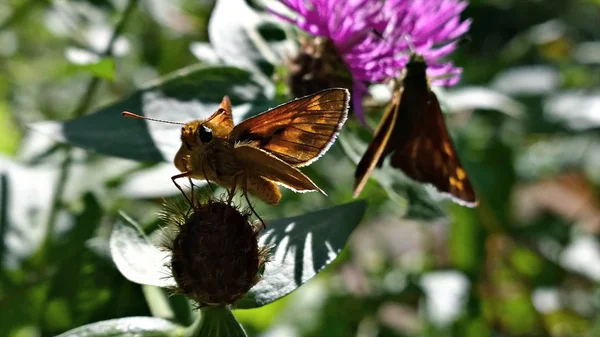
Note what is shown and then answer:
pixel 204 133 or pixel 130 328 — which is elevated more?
pixel 204 133

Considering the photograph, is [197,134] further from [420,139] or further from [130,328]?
[420,139]

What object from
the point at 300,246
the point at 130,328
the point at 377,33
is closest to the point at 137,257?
the point at 130,328

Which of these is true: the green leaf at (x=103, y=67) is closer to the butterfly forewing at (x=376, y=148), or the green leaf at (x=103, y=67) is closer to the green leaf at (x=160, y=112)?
the green leaf at (x=160, y=112)

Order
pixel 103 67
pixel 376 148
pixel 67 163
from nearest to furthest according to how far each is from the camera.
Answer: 1. pixel 376 148
2. pixel 103 67
3. pixel 67 163

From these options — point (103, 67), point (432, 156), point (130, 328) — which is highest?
point (103, 67)

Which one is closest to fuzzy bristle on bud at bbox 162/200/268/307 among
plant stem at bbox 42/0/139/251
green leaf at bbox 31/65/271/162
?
green leaf at bbox 31/65/271/162

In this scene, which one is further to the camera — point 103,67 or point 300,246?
point 103,67

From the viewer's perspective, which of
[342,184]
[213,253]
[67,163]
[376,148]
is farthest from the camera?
[342,184]
